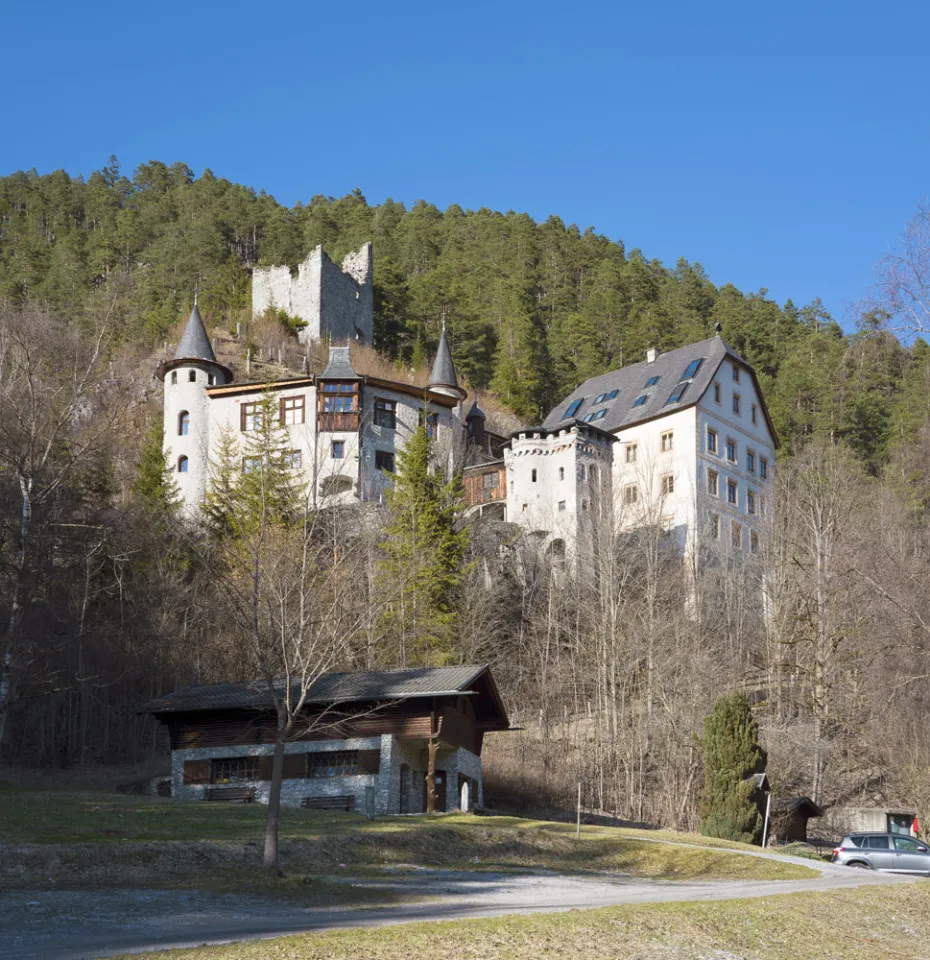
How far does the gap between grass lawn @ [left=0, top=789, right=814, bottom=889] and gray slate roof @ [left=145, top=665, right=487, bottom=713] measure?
3261 millimetres

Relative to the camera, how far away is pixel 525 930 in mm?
13969

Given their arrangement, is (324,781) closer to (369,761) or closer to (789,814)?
(369,761)

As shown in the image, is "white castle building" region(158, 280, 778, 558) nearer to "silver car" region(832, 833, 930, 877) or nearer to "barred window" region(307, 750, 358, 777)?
"barred window" region(307, 750, 358, 777)

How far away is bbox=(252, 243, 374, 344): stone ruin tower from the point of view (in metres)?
84.4

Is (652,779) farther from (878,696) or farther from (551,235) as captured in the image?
(551,235)

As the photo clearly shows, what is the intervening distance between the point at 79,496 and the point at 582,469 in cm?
2617

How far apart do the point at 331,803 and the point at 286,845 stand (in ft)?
36.0

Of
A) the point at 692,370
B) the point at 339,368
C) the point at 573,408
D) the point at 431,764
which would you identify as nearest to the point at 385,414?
the point at 339,368

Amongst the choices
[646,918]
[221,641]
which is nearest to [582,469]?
[221,641]

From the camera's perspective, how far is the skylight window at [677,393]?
66.6 metres

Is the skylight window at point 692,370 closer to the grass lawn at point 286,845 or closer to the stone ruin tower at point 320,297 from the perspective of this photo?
the stone ruin tower at point 320,297

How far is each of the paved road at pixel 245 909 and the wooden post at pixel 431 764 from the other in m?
10.2

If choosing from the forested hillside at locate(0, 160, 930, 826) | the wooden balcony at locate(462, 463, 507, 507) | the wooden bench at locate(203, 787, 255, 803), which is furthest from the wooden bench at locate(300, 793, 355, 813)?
the wooden balcony at locate(462, 463, 507, 507)

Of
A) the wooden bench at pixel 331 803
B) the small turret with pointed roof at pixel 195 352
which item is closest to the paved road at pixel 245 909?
the wooden bench at pixel 331 803
